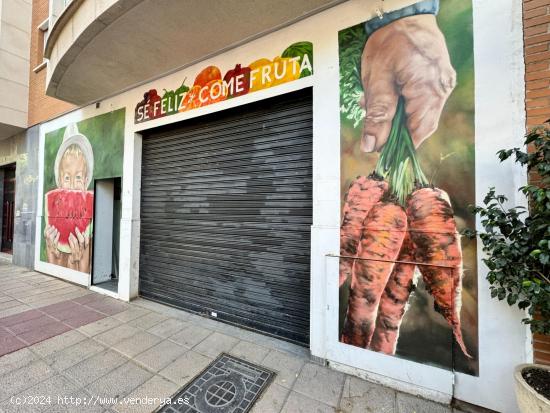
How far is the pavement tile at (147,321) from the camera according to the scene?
150 inches

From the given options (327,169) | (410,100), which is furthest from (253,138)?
(410,100)

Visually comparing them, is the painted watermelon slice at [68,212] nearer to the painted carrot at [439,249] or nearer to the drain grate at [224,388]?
the drain grate at [224,388]

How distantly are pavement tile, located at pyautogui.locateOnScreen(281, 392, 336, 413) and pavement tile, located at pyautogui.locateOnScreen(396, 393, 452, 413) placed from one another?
2.13 ft

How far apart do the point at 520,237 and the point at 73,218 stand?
789 centimetres

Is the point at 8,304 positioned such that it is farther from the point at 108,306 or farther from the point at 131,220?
the point at 131,220

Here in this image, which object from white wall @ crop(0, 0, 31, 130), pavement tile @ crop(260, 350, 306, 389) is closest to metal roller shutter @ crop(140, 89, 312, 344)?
pavement tile @ crop(260, 350, 306, 389)

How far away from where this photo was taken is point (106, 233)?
5828 mm

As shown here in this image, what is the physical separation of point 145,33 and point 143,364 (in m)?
4.43

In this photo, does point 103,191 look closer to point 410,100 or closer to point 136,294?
point 136,294

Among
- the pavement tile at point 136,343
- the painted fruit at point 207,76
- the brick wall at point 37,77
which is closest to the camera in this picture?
the pavement tile at point 136,343

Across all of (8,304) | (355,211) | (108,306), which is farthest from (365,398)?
(8,304)

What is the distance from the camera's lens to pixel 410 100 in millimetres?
2592

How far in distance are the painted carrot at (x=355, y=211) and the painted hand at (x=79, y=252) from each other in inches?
224

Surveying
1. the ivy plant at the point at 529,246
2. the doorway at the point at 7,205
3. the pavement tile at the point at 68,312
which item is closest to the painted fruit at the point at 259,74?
the ivy plant at the point at 529,246
